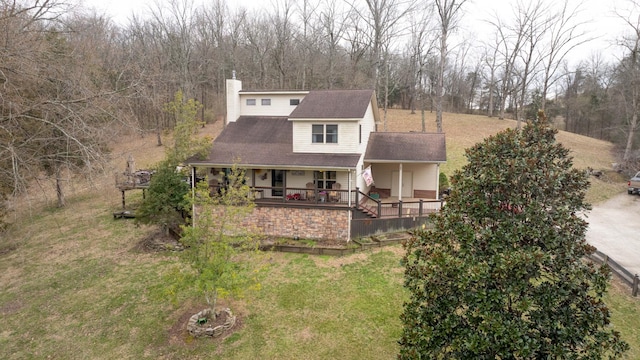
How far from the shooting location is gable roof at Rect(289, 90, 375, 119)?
55.7ft

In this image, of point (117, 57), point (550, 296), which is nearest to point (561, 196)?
point (550, 296)

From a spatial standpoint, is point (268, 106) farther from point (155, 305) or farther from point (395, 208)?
point (155, 305)

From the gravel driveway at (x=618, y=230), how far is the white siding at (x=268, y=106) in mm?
15913

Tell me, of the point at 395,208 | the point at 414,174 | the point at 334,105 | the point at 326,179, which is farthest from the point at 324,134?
the point at 414,174

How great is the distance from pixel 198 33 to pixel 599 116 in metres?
50.1

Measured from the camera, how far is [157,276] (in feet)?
42.9

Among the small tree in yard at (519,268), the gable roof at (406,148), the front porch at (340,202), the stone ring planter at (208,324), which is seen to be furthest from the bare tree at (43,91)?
the gable roof at (406,148)

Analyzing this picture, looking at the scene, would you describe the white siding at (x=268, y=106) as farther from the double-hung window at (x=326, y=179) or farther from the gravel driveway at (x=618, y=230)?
the gravel driveway at (x=618, y=230)

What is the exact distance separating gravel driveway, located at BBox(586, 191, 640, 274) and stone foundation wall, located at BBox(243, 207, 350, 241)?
354 inches

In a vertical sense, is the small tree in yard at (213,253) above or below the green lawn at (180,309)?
above

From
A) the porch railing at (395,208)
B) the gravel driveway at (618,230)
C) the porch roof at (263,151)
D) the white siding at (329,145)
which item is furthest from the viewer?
the white siding at (329,145)

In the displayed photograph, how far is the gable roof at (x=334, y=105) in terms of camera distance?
17.0 metres

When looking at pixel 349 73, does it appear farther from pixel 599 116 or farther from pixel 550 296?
pixel 550 296

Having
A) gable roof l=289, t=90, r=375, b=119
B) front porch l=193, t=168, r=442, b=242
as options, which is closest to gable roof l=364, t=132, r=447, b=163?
front porch l=193, t=168, r=442, b=242
